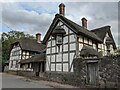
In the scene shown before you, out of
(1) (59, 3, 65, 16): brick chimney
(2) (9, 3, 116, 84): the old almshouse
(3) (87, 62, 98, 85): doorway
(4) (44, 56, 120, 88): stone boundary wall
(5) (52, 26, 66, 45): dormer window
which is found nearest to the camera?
(4) (44, 56, 120, 88): stone boundary wall

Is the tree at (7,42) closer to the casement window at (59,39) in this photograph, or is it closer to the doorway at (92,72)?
the casement window at (59,39)

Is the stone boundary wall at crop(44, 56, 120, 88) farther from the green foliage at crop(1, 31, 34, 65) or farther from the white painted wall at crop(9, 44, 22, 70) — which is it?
the green foliage at crop(1, 31, 34, 65)

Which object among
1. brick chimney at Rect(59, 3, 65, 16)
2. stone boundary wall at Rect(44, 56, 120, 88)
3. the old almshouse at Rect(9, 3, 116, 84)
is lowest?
stone boundary wall at Rect(44, 56, 120, 88)

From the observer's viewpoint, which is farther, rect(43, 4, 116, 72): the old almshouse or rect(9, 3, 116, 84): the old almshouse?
rect(43, 4, 116, 72): the old almshouse

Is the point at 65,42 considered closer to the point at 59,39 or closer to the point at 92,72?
the point at 59,39

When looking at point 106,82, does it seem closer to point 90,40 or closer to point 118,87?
point 118,87

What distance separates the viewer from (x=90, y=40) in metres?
20.5

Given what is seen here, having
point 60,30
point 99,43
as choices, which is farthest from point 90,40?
point 60,30

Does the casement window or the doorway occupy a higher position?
the casement window


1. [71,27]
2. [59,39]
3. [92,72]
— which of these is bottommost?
[92,72]

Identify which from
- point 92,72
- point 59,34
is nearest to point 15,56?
point 59,34

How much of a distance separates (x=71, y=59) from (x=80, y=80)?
2876 mm

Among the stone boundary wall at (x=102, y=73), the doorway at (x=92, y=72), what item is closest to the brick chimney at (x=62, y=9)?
the stone boundary wall at (x=102, y=73)

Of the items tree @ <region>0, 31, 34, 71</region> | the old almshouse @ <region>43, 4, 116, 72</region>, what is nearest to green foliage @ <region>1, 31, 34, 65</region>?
tree @ <region>0, 31, 34, 71</region>
